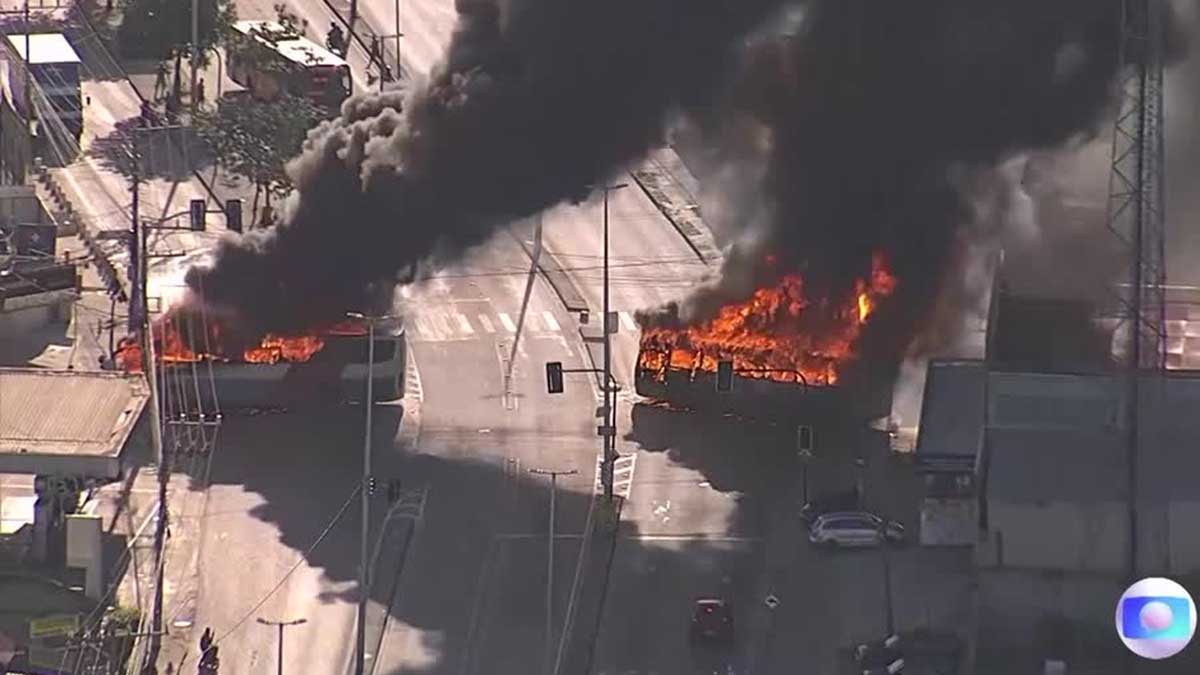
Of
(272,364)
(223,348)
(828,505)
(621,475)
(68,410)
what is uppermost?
(223,348)

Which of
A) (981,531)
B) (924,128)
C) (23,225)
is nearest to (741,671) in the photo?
(981,531)

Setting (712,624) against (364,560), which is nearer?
(712,624)

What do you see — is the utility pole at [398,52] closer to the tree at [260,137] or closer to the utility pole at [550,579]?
the tree at [260,137]

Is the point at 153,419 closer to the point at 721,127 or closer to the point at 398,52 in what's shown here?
the point at 721,127

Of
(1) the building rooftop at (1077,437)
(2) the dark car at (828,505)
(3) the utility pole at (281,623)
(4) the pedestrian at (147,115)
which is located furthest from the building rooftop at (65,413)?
(4) the pedestrian at (147,115)

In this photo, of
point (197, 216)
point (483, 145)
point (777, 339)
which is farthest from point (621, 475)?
point (197, 216)

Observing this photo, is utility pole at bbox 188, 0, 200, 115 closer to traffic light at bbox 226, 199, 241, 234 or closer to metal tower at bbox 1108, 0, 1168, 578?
traffic light at bbox 226, 199, 241, 234

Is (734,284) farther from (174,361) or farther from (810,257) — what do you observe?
(174,361)
